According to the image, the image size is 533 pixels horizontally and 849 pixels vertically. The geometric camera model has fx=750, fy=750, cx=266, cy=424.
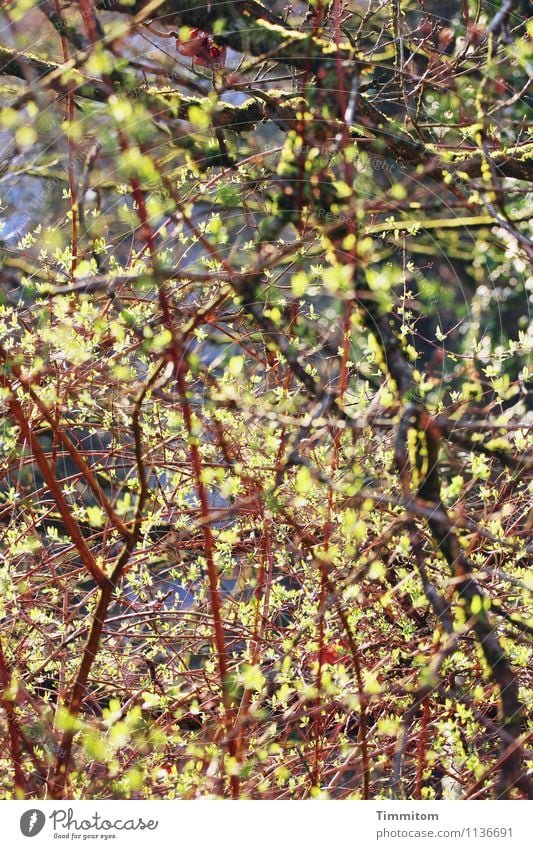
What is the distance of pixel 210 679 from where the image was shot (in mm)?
1150

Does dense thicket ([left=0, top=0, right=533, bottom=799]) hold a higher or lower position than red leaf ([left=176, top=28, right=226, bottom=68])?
lower

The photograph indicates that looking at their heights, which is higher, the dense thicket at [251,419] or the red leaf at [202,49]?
the red leaf at [202,49]

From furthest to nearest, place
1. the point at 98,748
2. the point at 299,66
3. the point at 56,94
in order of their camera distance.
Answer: the point at 299,66, the point at 56,94, the point at 98,748

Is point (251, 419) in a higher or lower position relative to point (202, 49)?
lower

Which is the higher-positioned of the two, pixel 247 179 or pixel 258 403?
pixel 247 179

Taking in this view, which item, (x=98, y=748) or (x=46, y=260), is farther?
(x=46, y=260)

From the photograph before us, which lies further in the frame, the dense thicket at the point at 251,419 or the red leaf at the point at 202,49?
the red leaf at the point at 202,49

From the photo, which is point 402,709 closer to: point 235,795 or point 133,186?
point 235,795

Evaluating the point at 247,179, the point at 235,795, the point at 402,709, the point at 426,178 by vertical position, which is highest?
the point at 426,178

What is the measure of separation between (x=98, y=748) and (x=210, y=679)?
0.74ft

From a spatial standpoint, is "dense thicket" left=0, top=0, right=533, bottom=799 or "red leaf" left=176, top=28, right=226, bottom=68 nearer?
"dense thicket" left=0, top=0, right=533, bottom=799

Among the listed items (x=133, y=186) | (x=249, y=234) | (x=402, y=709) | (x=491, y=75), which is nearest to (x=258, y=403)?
(x=249, y=234)

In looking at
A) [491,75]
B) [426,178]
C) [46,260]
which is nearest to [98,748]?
[46,260]

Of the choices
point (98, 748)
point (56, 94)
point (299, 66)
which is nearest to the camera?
point (98, 748)
